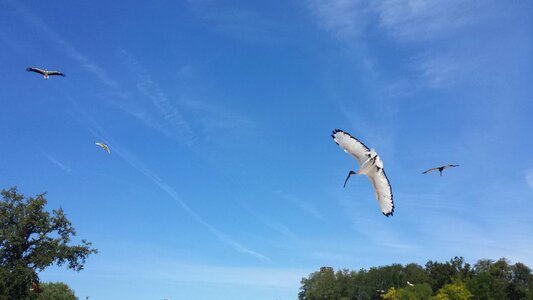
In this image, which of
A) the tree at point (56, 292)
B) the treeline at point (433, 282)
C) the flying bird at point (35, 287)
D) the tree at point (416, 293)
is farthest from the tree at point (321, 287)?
the flying bird at point (35, 287)

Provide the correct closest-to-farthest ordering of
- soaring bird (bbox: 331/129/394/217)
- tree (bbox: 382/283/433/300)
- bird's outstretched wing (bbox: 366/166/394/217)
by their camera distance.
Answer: soaring bird (bbox: 331/129/394/217)
bird's outstretched wing (bbox: 366/166/394/217)
tree (bbox: 382/283/433/300)

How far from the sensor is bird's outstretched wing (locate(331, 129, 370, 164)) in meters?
17.5

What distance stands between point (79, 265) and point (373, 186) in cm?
3580

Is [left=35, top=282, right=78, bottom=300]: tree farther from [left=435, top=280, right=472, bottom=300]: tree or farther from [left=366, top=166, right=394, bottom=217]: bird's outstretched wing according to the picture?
[left=366, top=166, right=394, bottom=217]: bird's outstretched wing

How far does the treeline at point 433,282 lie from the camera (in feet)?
215

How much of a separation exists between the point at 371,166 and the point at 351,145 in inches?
41.1

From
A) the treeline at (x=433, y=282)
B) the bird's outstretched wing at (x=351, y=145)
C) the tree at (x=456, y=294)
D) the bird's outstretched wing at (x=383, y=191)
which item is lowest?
the bird's outstretched wing at (x=383, y=191)

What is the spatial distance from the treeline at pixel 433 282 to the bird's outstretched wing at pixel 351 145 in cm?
5070

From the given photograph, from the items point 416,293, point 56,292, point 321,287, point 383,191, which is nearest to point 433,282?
point 416,293

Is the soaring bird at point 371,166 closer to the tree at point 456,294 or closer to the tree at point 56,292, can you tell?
the tree at point 456,294

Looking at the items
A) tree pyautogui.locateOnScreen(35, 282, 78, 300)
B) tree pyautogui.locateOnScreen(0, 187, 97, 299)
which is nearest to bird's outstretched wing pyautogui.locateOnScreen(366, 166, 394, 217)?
tree pyautogui.locateOnScreen(0, 187, 97, 299)

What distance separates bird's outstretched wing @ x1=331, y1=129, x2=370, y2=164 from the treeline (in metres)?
50.7

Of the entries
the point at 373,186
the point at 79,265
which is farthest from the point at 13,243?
the point at 373,186

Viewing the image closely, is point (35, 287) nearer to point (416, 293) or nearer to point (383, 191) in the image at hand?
point (383, 191)
